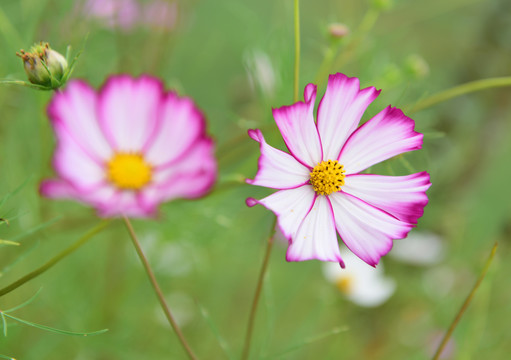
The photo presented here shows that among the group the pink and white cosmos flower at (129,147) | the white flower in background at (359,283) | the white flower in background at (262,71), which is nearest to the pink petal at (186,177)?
the pink and white cosmos flower at (129,147)

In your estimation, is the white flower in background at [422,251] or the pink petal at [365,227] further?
the white flower in background at [422,251]

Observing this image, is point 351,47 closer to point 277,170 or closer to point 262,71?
point 262,71

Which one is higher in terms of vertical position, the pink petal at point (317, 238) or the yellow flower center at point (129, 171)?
the yellow flower center at point (129, 171)

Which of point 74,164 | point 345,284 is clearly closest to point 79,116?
point 74,164

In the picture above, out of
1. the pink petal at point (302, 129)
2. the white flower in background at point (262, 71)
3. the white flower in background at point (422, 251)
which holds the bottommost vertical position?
the pink petal at point (302, 129)

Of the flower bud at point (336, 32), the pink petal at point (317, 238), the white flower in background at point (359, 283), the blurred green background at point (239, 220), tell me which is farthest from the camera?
the white flower in background at point (359, 283)

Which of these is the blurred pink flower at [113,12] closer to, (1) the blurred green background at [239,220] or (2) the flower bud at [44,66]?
(1) the blurred green background at [239,220]
